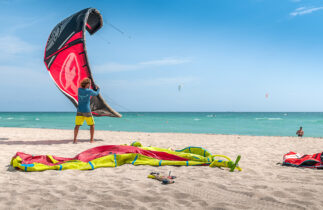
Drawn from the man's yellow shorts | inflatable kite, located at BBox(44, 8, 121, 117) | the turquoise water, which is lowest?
the turquoise water

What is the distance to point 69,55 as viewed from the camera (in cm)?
799

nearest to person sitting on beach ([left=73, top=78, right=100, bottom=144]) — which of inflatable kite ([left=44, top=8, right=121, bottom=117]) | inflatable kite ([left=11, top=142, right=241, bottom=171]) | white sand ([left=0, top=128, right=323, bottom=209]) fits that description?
inflatable kite ([left=44, top=8, right=121, bottom=117])

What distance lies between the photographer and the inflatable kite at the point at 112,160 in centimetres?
400

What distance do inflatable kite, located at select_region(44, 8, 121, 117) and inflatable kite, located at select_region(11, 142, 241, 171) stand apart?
383 cm

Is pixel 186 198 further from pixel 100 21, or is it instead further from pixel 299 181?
pixel 100 21

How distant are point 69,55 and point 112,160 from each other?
4911mm

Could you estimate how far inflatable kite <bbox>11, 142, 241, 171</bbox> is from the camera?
13.1 ft

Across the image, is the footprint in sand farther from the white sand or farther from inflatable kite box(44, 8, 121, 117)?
inflatable kite box(44, 8, 121, 117)

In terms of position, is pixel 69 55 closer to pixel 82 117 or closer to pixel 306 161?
pixel 82 117

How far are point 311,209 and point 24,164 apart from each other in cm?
390

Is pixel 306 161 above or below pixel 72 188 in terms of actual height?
above

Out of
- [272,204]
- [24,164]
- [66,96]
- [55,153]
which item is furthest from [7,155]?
[272,204]

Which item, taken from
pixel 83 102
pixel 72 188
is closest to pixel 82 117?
pixel 83 102

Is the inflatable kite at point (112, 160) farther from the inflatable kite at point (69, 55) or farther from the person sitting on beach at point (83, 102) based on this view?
the inflatable kite at point (69, 55)
